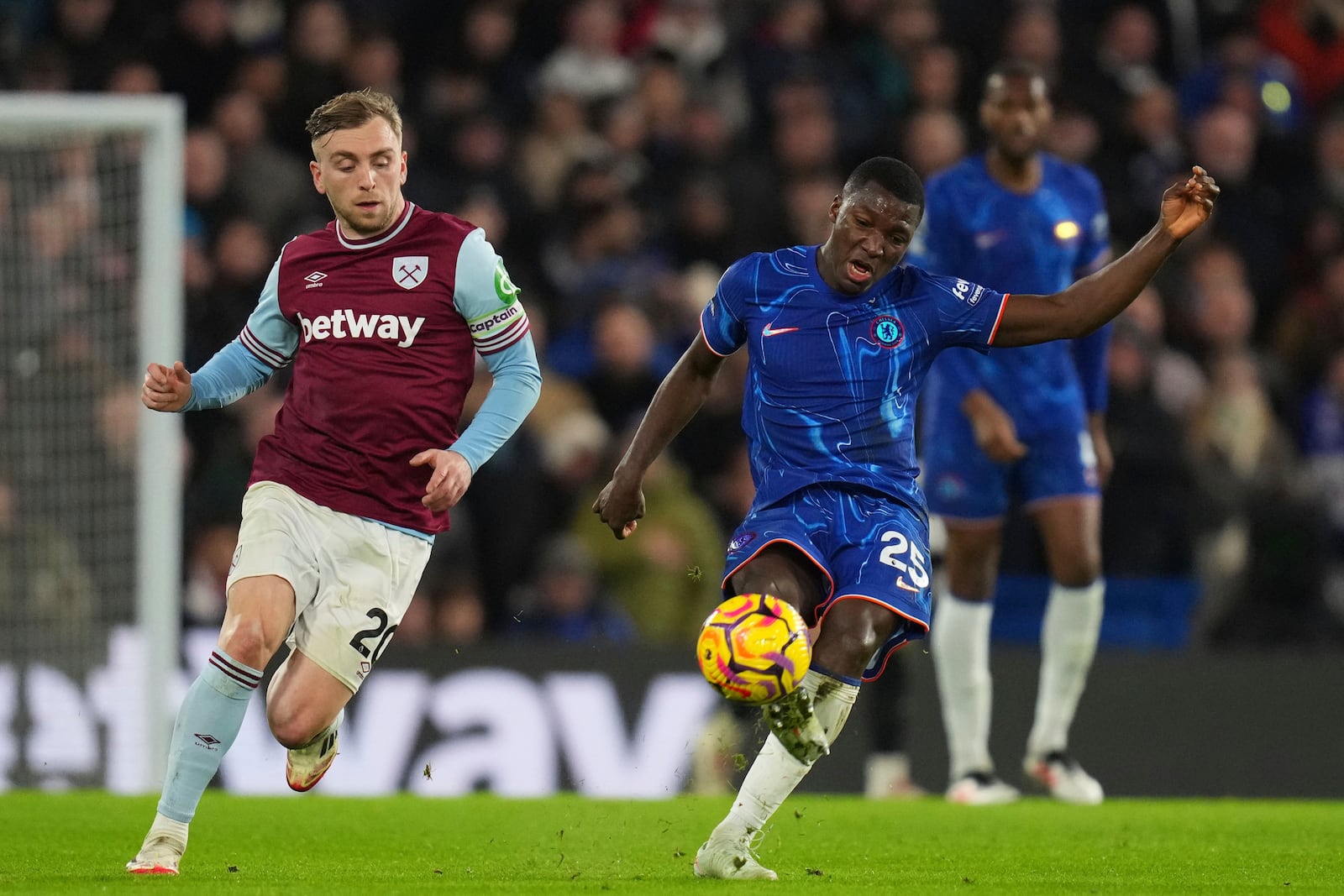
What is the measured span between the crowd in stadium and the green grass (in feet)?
7.85

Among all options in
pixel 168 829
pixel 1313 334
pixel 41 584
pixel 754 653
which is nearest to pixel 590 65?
pixel 1313 334

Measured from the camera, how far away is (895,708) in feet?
32.1

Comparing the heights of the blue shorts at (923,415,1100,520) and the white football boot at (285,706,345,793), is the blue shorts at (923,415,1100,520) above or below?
above

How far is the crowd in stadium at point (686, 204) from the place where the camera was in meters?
10.9

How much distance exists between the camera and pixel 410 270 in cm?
607

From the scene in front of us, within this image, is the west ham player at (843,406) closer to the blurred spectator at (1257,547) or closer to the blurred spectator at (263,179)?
the blurred spectator at (1257,547)

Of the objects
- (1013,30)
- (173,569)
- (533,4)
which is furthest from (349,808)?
(1013,30)

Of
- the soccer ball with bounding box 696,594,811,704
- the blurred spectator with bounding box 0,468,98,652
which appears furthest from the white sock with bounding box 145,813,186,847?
the blurred spectator with bounding box 0,468,98,652

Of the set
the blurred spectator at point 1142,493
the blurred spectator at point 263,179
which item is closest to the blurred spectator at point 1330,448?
the blurred spectator at point 1142,493

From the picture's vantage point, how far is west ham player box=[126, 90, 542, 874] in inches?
235

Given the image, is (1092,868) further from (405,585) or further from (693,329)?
(693,329)

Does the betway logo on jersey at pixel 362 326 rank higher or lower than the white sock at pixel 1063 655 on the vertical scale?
higher

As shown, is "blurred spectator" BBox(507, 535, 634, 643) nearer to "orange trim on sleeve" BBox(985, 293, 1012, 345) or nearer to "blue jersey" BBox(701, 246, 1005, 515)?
"blue jersey" BBox(701, 246, 1005, 515)

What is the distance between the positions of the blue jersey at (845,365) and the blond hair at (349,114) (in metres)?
1.20
